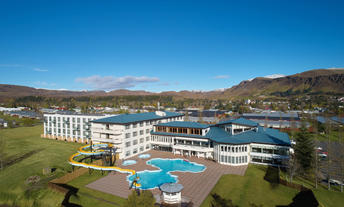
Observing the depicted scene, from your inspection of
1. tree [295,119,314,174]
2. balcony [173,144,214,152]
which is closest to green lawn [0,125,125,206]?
balcony [173,144,214,152]

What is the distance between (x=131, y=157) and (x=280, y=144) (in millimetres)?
30991

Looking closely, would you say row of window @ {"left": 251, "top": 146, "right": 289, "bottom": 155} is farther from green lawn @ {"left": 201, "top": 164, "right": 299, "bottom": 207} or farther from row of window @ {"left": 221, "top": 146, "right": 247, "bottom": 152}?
green lawn @ {"left": 201, "top": 164, "right": 299, "bottom": 207}

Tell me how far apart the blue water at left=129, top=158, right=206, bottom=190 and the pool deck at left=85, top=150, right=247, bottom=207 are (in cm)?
128

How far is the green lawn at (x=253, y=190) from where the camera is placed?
2347 cm

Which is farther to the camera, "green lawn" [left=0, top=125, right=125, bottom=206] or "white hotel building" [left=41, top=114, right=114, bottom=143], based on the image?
"white hotel building" [left=41, top=114, right=114, bottom=143]

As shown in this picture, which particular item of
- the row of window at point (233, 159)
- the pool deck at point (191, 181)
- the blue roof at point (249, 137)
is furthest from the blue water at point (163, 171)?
the blue roof at point (249, 137)

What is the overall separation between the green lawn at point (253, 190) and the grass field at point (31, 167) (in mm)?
22400

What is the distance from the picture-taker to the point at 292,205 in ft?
73.8

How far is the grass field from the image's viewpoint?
2628cm

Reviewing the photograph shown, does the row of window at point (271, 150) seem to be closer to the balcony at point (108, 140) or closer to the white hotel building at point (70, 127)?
the balcony at point (108, 140)

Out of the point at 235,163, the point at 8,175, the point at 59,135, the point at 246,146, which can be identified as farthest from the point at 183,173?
the point at 59,135

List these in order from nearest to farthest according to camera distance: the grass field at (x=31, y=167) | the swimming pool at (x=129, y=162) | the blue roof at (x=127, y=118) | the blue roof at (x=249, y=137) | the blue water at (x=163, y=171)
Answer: the grass field at (x=31, y=167) → the blue water at (x=163, y=171) → the blue roof at (x=249, y=137) → the swimming pool at (x=129, y=162) → the blue roof at (x=127, y=118)

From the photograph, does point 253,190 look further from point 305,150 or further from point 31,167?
point 31,167

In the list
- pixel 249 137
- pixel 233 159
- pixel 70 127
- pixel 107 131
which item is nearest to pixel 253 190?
pixel 233 159
